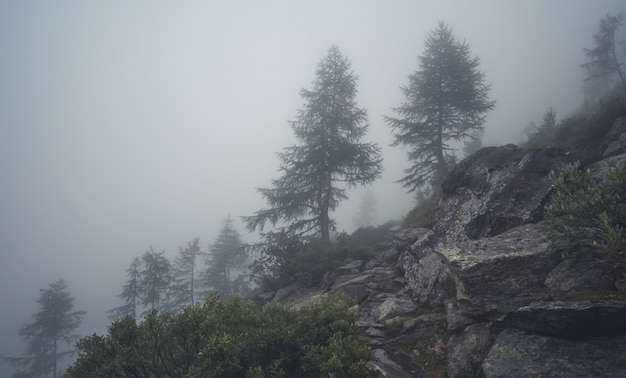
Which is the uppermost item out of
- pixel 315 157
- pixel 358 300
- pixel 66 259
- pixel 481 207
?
pixel 66 259

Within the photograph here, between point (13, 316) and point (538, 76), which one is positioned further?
point (538, 76)

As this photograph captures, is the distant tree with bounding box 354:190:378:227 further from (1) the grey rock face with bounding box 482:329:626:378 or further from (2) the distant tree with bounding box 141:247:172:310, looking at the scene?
(1) the grey rock face with bounding box 482:329:626:378

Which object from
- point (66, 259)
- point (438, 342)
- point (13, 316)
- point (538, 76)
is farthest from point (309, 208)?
point (66, 259)

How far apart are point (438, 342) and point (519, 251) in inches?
128

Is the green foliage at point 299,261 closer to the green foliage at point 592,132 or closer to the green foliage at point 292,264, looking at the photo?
the green foliage at point 292,264

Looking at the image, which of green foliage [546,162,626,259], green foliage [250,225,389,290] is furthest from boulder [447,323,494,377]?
green foliage [250,225,389,290]

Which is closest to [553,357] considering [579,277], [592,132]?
[579,277]

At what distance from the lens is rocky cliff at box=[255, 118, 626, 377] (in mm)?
5676

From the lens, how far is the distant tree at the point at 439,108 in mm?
23562

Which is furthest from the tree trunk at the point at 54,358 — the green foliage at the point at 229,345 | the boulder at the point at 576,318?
the boulder at the point at 576,318

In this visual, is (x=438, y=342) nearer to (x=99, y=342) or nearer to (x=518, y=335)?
(x=518, y=335)

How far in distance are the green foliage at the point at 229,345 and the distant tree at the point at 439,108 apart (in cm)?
1824

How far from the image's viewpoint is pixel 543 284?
707 centimetres

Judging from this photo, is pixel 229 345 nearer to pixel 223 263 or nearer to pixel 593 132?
pixel 593 132
